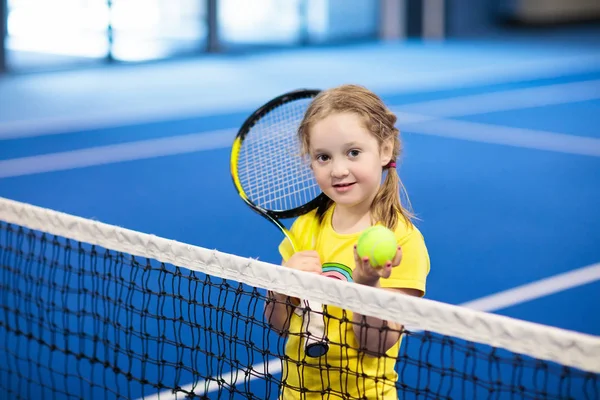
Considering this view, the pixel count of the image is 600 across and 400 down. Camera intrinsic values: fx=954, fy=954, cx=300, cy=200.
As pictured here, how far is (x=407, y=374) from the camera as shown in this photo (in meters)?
4.04

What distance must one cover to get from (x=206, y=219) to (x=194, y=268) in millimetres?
3795

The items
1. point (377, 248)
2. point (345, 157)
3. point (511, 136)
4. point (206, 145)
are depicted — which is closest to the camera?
point (377, 248)

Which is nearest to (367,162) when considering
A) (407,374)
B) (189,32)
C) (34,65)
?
(407,374)

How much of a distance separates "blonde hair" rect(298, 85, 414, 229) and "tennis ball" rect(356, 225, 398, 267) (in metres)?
0.29

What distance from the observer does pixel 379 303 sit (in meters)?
2.19

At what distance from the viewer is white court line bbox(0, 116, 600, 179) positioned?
8.15m

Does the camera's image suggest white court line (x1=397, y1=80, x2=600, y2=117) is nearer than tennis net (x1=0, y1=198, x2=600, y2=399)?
No

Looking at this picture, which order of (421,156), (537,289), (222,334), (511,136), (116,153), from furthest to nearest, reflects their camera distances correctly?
(511,136) → (116,153) → (421,156) → (537,289) → (222,334)

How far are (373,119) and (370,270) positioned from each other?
1.52 ft

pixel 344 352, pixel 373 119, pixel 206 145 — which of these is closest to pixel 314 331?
pixel 344 352

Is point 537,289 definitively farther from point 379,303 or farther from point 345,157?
point 379,303

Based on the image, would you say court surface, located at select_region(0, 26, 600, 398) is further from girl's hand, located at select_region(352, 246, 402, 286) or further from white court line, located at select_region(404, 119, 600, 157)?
girl's hand, located at select_region(352, 246, 402, 286)

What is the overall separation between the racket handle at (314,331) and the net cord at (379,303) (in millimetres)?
114

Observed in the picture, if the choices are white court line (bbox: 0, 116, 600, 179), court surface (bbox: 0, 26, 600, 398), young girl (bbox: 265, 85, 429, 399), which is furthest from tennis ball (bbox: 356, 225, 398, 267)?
white court line (bbox: 0, 116, 600, 179)
